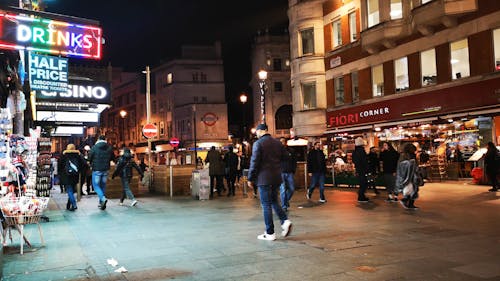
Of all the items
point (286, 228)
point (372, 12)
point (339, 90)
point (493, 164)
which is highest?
point (372, 12)

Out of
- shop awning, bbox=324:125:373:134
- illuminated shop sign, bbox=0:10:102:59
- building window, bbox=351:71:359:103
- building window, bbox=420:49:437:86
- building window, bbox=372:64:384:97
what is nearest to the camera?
illuminated shop sign, bbox=0:10:102:59

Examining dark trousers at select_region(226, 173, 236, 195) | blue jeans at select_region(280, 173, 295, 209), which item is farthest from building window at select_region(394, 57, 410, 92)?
blue jeans at select_region(280, 173, 295, 209)

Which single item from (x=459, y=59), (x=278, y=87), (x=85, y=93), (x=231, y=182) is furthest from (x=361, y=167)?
(x=278, y=87)

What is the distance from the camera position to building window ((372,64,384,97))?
25.3 meters

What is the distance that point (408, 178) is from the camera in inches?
470

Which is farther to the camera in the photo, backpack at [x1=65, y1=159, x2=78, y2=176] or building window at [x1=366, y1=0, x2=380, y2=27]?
building window at [x1=366, y1=0, x2=380, y2=27]

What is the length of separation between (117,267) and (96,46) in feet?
21.1

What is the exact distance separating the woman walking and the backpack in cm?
907

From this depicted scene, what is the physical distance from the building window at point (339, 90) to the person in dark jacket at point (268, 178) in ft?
69.0

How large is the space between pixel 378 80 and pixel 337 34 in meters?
4.92

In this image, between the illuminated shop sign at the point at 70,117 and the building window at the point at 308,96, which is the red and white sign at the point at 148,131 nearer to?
the illuminated shop sign at the point at 70,117

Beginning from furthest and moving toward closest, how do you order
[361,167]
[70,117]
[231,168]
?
[70,117] < [231,168] < [361,167]

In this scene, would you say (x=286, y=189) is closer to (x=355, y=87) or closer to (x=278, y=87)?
(x=355, y=87)

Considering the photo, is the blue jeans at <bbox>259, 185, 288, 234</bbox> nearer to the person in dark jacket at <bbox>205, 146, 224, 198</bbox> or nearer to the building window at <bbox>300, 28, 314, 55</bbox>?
the person in dark jacket at <bbox>205, 146, 224, 198</bbox>
